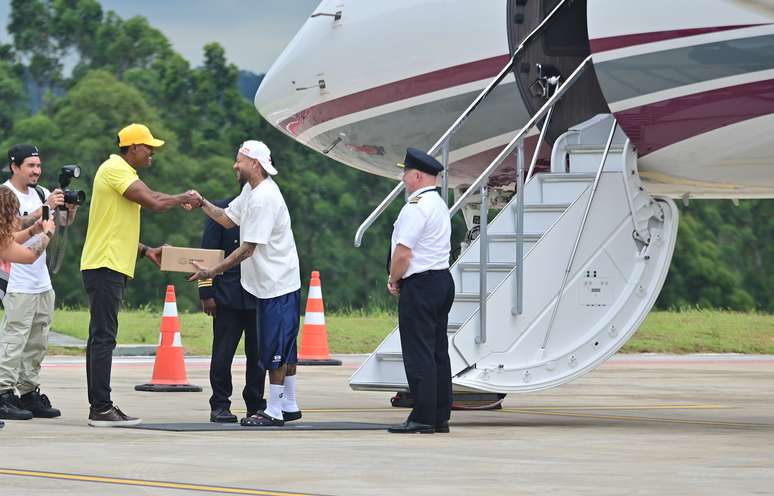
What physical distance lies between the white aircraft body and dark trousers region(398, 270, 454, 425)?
75cm

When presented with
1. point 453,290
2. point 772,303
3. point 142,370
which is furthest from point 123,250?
point 772,303

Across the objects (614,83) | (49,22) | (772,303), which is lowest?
(772,303)

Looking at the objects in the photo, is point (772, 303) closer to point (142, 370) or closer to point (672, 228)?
point (142, 370)

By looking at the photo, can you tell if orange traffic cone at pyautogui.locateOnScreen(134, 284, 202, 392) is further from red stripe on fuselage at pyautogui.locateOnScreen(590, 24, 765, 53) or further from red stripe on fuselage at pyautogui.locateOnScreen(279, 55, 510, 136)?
red stripe on fuselage at pyautogui.locateOnScreen(590, 24, 765, 53)

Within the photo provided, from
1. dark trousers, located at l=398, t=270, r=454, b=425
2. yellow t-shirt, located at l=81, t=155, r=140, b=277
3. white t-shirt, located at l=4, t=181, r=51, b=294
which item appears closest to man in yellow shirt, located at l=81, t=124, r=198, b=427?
yellow t-shirt, located at l=81, t=155, r=140, b=277

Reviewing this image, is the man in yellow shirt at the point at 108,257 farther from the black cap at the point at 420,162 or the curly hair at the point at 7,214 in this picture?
the black cap at the point at 420,162

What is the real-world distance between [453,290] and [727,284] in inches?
2021

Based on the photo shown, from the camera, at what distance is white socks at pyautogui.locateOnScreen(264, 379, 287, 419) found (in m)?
10.7

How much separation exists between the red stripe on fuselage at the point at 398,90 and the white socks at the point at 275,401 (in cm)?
384

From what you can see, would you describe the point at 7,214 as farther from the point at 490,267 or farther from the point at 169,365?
the point at 169,365

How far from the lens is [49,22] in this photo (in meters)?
77.3

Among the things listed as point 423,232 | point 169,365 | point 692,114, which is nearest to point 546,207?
point 692,114

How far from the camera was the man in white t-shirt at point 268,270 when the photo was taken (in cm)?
1062

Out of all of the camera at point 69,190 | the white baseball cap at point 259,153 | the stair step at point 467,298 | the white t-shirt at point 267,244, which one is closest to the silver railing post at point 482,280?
the stair step at point 467,298
